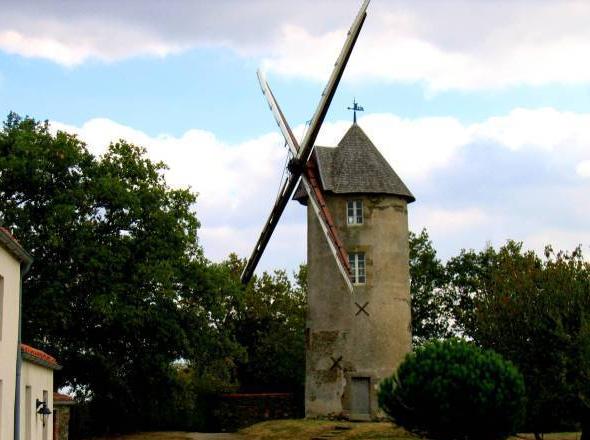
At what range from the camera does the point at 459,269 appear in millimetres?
60031

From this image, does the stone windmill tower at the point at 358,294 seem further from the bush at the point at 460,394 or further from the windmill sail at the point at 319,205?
the bush at the point at 460,394

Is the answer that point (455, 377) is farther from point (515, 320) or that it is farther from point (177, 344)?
point (177, 344)

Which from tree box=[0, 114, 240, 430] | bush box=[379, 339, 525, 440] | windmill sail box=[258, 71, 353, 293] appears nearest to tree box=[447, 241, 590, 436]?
bush box=[379, 339, 525, 440]

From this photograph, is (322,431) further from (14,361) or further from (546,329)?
(14,361)

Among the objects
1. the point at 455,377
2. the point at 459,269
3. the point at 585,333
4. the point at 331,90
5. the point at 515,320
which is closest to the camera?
the point at 455,377

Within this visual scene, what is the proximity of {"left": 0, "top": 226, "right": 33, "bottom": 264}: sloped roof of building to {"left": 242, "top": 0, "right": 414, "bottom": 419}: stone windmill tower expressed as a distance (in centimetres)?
2256

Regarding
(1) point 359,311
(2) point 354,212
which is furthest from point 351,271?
(2) point 354,212

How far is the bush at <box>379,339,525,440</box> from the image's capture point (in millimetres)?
29484

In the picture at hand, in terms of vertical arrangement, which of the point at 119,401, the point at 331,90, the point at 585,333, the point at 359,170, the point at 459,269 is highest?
the point at 331,90

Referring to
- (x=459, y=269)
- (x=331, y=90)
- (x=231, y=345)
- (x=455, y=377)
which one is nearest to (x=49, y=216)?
(x=231, y=345)

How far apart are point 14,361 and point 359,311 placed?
2493cm

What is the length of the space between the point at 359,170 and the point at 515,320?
13.9 meters

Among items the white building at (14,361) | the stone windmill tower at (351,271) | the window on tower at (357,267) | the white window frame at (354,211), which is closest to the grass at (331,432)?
the stone windmill tower at (351,271)

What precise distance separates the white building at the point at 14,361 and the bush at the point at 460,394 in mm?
11734
